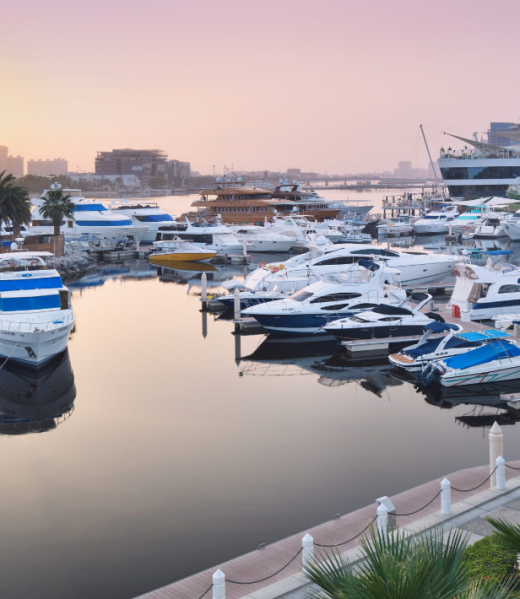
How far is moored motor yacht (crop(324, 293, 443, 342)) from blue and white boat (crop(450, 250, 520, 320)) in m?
2.43

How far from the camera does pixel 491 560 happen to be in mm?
8984

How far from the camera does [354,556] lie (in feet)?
36.8

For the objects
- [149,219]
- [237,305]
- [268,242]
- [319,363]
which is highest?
[149,219]

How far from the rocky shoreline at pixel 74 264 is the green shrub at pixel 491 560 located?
47882 millimetres

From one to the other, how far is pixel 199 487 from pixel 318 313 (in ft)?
51.0

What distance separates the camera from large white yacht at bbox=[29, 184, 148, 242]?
6981 cm

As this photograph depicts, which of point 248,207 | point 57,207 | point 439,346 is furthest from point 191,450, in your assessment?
point 248,207

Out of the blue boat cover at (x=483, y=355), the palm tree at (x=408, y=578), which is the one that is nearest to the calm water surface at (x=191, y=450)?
the blue boat cover at (x=483, y=355)

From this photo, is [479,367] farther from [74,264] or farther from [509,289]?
[74,264]

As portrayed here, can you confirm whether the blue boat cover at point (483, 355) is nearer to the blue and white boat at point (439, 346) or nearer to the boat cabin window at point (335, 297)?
the blue and white boat at point (439, 346)

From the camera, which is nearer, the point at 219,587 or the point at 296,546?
the point at 219,587

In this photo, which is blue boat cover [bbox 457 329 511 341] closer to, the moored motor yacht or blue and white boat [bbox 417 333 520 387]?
blue and white boat [bbox 417 333 520 387]

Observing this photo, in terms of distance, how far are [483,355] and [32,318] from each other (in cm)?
1646

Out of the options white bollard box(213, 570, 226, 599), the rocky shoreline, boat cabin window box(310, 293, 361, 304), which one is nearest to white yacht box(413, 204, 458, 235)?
the rocky shoreline
